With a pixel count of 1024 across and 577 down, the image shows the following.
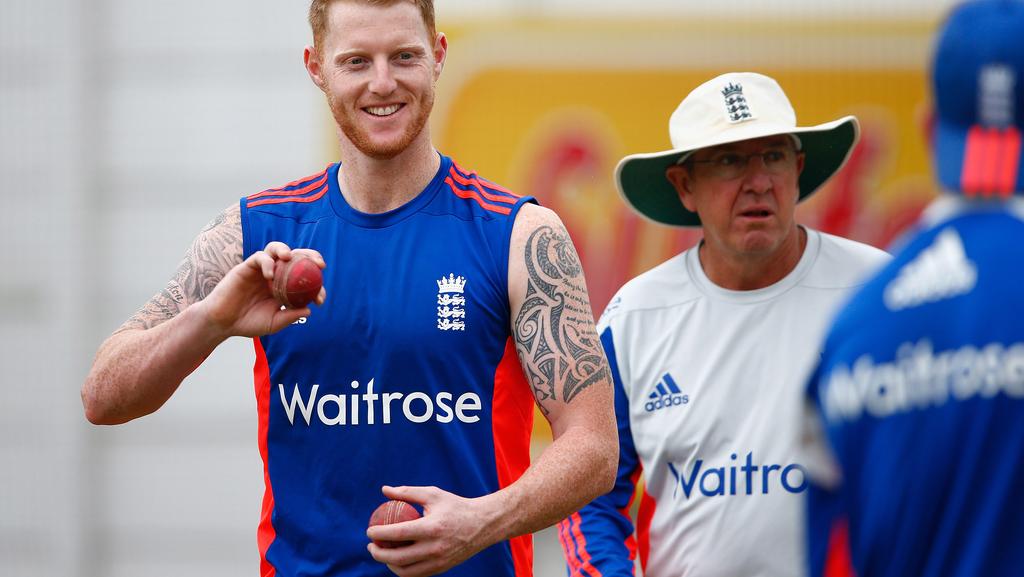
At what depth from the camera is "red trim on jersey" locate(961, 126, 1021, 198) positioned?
2.24m

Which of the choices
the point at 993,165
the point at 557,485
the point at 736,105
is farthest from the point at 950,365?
the point at 736,105

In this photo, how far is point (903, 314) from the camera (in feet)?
7.24

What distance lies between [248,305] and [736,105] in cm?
182

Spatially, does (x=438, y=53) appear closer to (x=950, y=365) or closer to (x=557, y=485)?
(x=557, y=485)

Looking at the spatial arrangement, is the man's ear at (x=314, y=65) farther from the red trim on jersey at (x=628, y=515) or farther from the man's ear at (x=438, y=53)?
the red trim on jersey at (x=628, y=515)

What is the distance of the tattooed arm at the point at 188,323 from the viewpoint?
3.32 meters

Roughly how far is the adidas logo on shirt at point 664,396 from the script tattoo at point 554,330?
0.67 metres

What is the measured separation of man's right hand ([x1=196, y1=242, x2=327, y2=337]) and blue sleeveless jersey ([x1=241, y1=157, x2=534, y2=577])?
242mm

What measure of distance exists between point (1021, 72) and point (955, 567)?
791mm

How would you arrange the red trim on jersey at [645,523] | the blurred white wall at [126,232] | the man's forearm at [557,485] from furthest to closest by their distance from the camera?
the blurred white wall at [126,232]
the red trim on jersey at [645,523]
the man's forearm at [557,485]

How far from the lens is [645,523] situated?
428 centimetres

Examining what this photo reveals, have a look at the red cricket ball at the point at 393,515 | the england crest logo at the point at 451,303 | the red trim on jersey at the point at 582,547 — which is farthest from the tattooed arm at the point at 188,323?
the red trim on jersey at the point at 582,547

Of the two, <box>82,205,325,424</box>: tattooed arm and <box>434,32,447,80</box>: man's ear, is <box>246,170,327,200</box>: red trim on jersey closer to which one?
<box>82,205,325,424</box>: tattooed arm

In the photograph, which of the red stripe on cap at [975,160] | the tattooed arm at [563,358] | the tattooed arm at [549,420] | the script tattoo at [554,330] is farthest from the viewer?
the script tattoo at [554,330]
